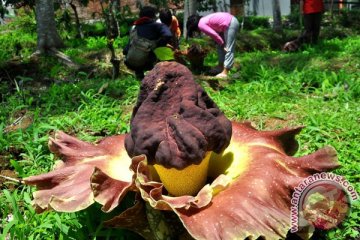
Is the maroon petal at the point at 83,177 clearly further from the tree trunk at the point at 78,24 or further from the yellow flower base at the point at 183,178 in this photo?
the tree trunk at the point at 78,24

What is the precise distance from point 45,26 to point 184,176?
766cm

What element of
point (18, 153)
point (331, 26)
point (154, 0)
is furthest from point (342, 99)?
point (154, 0)

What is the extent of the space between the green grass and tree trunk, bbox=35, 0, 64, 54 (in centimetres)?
288

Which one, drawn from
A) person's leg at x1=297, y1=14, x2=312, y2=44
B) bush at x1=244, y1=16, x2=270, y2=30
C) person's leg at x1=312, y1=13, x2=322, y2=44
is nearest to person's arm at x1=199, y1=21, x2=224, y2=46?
person's leg at x1=297, y1=14, x2=312, y2=44

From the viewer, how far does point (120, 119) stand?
3.83m

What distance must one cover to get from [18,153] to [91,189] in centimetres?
180

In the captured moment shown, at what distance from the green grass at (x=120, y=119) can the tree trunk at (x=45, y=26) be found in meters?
2.88

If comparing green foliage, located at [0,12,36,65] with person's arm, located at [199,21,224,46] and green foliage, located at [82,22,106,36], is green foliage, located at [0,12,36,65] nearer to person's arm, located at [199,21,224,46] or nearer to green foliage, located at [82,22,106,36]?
green foliage, located at [82,22,106,36]

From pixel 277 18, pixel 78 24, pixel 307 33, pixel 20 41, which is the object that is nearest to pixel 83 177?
pixel 307 33

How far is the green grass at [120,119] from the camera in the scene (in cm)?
230

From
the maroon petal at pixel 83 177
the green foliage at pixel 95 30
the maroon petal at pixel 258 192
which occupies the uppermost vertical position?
the maroon petal at pixel 83 177

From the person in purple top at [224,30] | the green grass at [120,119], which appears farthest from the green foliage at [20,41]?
the person in purple top at [224,30]

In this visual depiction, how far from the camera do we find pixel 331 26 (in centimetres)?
1359

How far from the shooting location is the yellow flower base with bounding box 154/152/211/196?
6.27 ft
